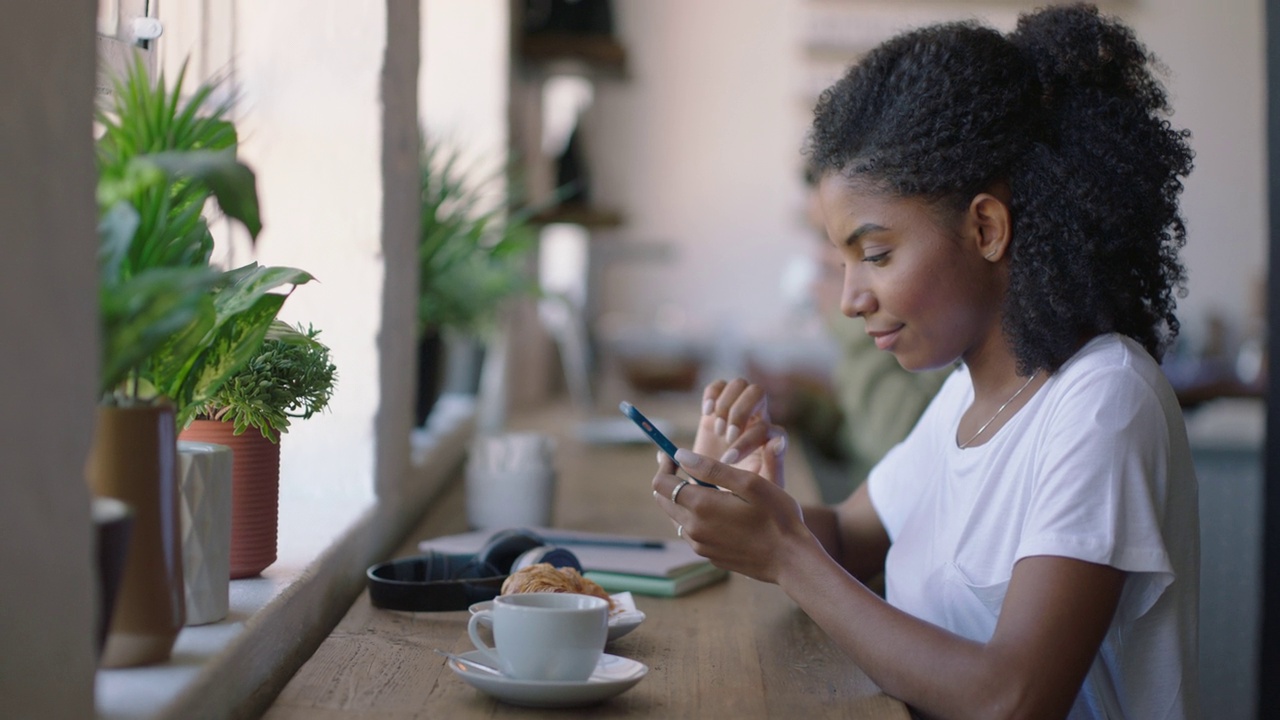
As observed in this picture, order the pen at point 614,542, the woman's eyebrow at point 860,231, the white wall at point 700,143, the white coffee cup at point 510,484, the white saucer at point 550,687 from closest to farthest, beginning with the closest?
1. the white saucer at point 550,687
2. the woman's eyebrow at point 860,231
3. the pen at point 614,542
4. the white coffee cup at point 510,484
5. the white wall at point 700,143

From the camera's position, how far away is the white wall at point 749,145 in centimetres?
388

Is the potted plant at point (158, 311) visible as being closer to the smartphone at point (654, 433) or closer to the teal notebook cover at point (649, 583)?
the smartphone at point (654, 433)

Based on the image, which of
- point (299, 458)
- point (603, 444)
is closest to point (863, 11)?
point (603, 444)

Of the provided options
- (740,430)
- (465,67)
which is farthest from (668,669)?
(465,67)

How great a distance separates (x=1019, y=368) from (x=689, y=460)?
31cm

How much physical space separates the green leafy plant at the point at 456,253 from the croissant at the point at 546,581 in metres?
0.92

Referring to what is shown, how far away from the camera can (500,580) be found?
1.07 metres

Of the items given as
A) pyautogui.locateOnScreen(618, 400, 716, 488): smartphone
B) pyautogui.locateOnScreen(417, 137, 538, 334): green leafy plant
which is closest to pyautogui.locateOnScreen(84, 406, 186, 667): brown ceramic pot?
pyautogui.locateOnScreen(618, 400, 716, 488): smartphone

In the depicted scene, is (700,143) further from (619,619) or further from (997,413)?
(619,619)

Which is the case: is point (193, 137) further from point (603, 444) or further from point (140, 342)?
point (603, 444)

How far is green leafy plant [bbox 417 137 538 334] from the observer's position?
1880 millimetres

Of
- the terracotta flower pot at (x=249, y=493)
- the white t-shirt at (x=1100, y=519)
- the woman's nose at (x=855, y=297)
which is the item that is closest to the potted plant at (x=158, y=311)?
the terracotta flower pot at (x=249, y=493)

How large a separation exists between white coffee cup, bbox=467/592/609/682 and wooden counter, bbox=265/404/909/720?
3 centimetres

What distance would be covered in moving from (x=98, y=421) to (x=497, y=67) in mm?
2127
